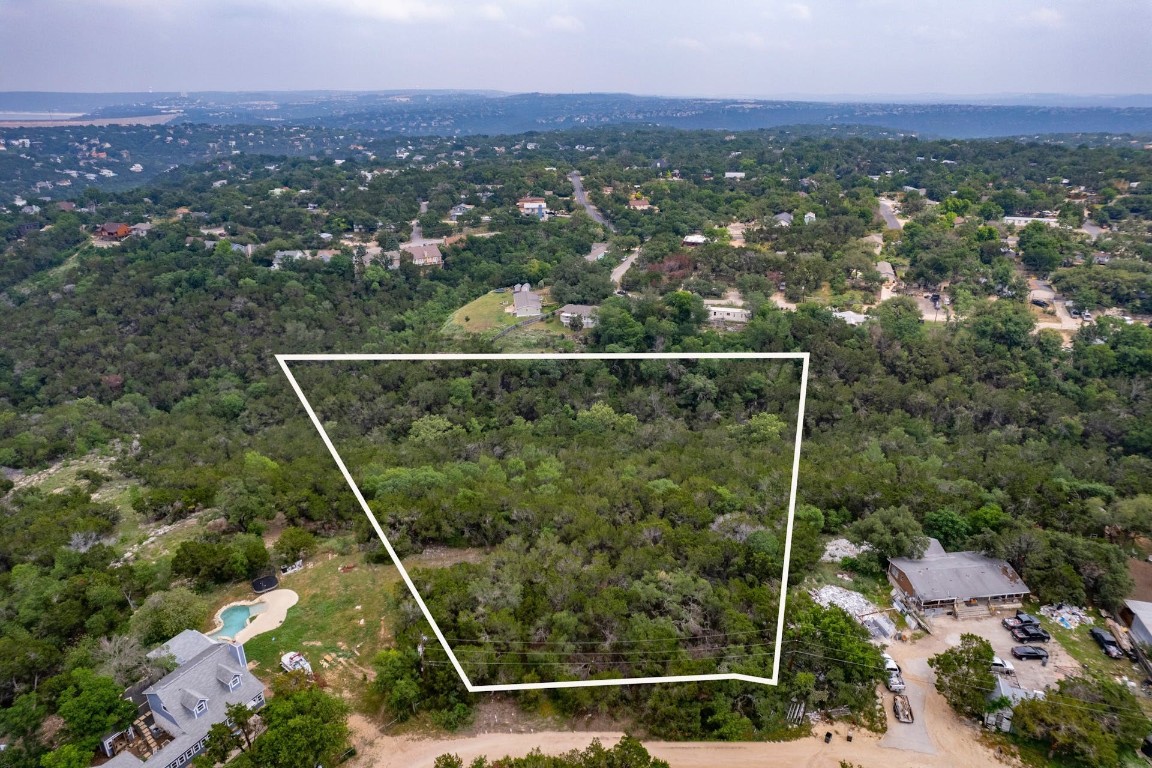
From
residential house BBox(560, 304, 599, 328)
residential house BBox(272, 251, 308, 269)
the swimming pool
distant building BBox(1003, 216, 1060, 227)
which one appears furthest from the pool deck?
distant building BBox(1003, 216, 1060, 227)

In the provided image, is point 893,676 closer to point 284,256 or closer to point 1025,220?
point 284,256

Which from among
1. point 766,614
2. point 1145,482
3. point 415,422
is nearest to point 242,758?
point 766,614

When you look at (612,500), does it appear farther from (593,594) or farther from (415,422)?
(415,422)

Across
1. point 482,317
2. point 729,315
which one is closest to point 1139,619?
point 729,315

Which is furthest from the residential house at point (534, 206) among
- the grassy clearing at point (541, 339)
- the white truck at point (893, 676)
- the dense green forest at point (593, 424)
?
the white truck at point (893, 676)

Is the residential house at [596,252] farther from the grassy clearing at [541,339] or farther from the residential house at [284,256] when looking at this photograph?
the residential house at [284,256]

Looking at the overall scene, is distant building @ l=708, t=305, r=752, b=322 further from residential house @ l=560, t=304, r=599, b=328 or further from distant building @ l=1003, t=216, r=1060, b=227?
distant building @ l=1003, t=216, r=1060, b=227
